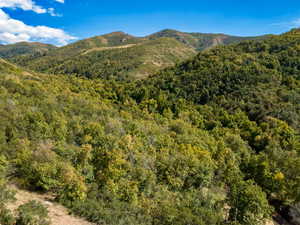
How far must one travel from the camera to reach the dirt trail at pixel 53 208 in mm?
11805

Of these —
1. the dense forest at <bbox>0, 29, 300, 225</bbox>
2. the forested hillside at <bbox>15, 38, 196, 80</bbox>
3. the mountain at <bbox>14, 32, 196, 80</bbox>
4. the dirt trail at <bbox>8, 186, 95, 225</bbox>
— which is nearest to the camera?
the dirt trail at <bbox>8, 186, 95, 225</bbox>

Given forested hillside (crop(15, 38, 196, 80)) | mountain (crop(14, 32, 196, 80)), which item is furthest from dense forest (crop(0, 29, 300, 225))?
Answer: mountain (crop(14, 32, 196, 80))

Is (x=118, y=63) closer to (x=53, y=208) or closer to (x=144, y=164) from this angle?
(x=144, y=164)

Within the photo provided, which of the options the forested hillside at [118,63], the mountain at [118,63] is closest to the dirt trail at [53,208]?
the forested hillside at [118,63]

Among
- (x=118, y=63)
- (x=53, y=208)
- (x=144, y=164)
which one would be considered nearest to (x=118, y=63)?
(x=118, y=63)

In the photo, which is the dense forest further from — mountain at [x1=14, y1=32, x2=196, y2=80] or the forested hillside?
mountain at [x1=14, y1=32, x2=196, y2=80]

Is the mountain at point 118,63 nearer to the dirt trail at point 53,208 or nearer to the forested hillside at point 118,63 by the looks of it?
the forested hillside at point 118,63

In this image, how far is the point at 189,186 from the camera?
82.7 feet

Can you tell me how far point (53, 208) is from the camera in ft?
42.6

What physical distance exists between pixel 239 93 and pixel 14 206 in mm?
80440

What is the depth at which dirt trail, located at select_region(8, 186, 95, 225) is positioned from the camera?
1180cm

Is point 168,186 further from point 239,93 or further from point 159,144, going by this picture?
point 239,93

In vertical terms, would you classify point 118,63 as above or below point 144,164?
above

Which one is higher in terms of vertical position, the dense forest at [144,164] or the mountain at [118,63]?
the mountain at [118,63]
